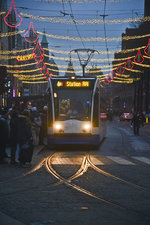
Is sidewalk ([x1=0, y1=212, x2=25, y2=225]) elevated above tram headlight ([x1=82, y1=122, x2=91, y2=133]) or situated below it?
below

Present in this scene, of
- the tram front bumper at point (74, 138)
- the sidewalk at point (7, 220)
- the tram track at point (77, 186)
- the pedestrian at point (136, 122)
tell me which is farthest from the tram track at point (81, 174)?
the pedestrian at point (136, 122)

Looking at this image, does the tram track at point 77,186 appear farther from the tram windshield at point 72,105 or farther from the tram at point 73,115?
the tram windshield at point 72,105

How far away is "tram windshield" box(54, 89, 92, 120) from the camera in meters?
18.3

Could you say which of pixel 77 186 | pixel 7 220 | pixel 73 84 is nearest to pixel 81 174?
pixel 77 186

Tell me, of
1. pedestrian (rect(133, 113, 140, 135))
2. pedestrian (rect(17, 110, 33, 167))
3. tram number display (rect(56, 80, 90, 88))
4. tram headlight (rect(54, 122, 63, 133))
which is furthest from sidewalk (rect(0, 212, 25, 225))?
pedestrian (rect(133, 113, 140, 135))

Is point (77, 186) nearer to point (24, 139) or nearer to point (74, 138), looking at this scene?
point (24, 139)

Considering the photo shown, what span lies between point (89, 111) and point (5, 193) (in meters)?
10.3

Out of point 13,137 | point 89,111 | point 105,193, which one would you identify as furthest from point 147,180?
point 89,111

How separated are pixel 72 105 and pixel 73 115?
436 mm

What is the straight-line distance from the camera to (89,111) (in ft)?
59.8

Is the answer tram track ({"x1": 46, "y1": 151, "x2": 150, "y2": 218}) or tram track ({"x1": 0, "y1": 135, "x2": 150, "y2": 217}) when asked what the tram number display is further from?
tram track ({"x1": 46, "y1": 151, "x2": 150, "y2": 218})

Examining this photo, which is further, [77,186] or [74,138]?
[74,138]

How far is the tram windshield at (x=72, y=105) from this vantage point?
18.3m

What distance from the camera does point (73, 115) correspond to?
18281 millimetres
